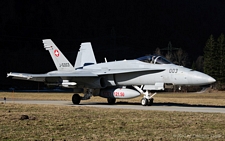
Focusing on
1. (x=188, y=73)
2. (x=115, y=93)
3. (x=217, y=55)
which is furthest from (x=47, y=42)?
(x=217, y=55)

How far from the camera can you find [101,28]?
140125mm

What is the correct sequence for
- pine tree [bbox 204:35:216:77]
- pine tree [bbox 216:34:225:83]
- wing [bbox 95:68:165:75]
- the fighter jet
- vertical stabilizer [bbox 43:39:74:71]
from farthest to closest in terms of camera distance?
1. pine tree [bbox 204:35:216:77]
2. pine tree [bbox 216:34:225:83]
3. vertical stabilizer [bbox 43:39:74:71]
4. wing [bbox 95:68:165:75]
5. the fighter jet

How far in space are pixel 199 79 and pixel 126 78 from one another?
4.53m

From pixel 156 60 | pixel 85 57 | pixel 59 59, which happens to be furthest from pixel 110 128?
pixel 85 57

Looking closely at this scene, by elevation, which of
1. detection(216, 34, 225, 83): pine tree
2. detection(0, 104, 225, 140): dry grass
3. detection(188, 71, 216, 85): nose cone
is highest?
detection(216, 34, 225, 83): pine tree

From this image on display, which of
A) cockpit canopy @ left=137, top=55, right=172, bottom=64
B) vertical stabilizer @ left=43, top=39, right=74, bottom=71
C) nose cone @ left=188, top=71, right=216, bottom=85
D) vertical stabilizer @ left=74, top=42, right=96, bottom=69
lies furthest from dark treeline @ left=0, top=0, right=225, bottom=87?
nose cone @ left=188, top=71, right=216, bottom=85

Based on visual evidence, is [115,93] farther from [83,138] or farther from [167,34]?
[167,34]

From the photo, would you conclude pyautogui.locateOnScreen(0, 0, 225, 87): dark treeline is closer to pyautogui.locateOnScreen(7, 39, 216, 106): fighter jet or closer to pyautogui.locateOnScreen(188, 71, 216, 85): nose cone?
pyautogui.locateOnScreen(7, 39, 216, 106): fighter jet

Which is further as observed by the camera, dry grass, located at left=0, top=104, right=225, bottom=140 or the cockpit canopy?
the cockpit canopy

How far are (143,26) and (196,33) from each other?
2746 cm

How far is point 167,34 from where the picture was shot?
518 feet

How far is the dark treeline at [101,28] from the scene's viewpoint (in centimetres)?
10188

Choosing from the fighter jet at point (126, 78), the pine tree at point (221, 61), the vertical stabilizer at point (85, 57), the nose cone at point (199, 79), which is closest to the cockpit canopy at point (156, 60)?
the fighter jet at point (126, 78)

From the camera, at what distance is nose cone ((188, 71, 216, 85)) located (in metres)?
20.4
